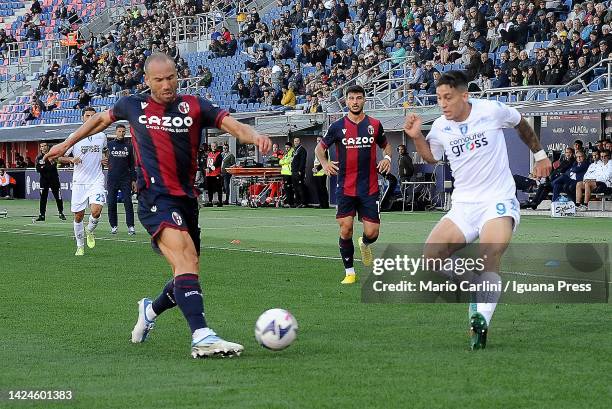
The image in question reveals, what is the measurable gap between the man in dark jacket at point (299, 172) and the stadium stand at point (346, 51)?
122 inches

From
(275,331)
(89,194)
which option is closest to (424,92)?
(89,194)

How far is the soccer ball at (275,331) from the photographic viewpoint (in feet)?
28.0

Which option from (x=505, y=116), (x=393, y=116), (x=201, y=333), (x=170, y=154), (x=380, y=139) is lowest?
(x=201, y=333)

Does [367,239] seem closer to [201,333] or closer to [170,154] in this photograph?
[170,154]

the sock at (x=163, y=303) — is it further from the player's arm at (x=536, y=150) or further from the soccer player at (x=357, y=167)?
the soccer player at (x=357, y=167)

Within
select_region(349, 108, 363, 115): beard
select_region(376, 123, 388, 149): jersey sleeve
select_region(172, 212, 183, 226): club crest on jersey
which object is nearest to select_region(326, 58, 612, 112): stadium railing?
select_region(376, 123, 388, 149): jersey sleeve

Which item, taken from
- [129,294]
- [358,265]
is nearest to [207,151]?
[358,265]

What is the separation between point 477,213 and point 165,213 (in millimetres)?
2345

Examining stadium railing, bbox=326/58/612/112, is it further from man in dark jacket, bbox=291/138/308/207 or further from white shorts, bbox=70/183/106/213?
white shorts, bbox=70/183/106/213

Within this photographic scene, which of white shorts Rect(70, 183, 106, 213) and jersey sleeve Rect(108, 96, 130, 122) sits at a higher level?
jersey sleeve Rect(108, 96, 130, 122)

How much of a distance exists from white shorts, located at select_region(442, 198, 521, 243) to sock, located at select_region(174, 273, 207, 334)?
208cm

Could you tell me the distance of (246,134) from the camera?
29.0 ft

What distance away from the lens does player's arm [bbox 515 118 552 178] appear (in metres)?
9.55

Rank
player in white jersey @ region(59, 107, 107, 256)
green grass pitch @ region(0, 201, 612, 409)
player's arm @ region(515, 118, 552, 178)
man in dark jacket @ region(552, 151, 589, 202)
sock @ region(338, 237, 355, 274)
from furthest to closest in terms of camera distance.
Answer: man in dark jacket @ region(552, 151, 589, 202), player in white jersey @ region(59, 107, 107, 256), sock @ region(338, 237, 355, 274), player's arm @ region(515, 118, 552, 178), green grass pitch @ region(0, 201, 612, 409)
